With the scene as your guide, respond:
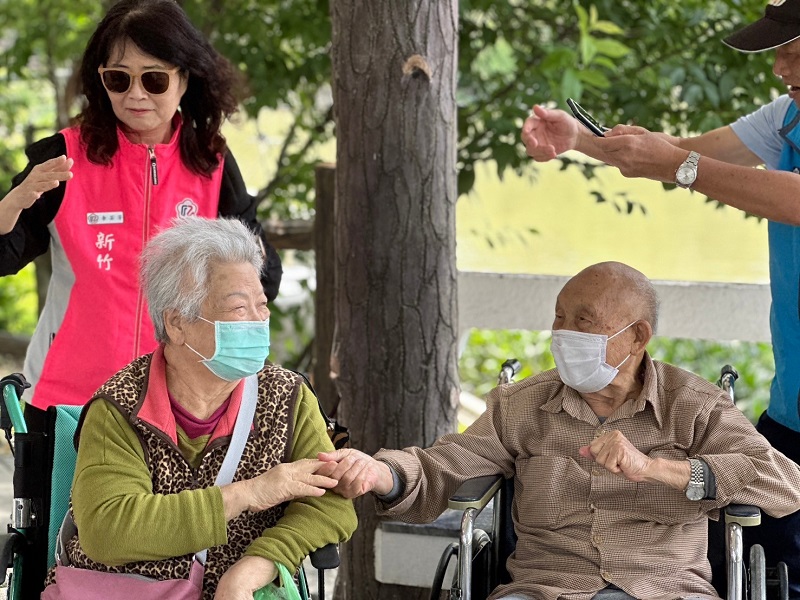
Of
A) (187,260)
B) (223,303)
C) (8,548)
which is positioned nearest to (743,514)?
(223,303)

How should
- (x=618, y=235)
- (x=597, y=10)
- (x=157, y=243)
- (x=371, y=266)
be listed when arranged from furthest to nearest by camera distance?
(x=618, y=235) → (x=597, y=10) → (x=371, y=266) → (x=157, y=243)

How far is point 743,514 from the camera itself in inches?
105

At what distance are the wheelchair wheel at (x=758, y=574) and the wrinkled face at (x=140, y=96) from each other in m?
1.90

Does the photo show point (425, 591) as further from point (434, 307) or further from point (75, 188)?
point (75, 188)

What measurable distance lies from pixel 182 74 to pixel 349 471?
4.02 feet

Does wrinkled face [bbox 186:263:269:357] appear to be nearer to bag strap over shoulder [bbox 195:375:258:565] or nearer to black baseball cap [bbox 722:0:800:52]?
bag strap over shoulder [bbox 195:375:258:565]

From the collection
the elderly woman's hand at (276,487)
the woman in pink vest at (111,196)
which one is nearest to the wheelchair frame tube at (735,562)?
the elderly woman's hand at (276,487)

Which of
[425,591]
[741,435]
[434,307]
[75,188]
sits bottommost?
[425,591]

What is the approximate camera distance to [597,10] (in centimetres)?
471

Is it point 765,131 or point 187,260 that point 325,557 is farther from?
point 765,131

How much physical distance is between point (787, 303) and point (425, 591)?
1.53m

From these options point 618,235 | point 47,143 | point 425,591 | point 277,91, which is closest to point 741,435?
point 425,591

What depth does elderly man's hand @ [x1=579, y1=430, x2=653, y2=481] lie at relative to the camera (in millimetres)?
2699

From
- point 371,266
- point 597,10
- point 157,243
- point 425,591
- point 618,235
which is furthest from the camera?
point 618,235
